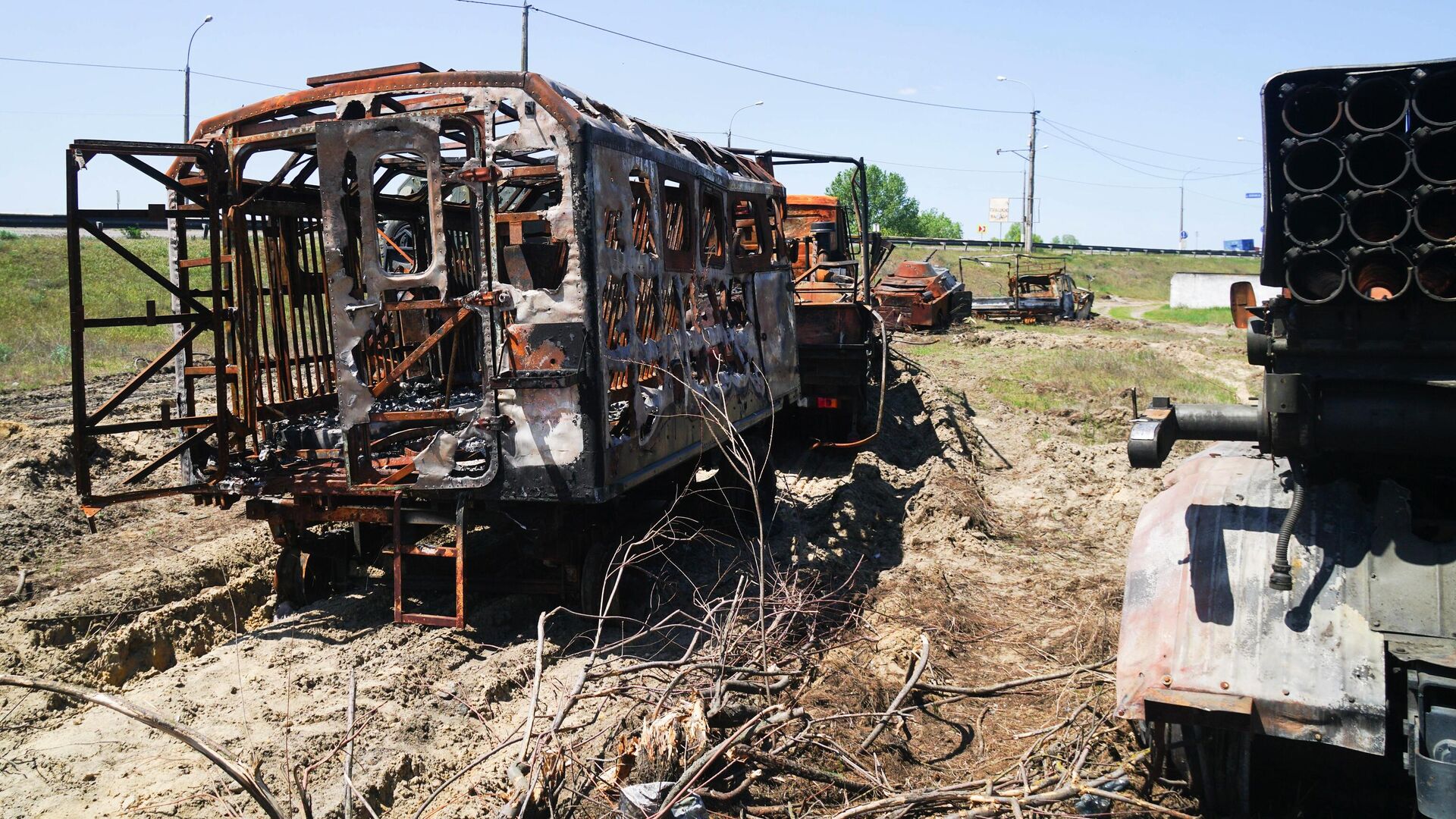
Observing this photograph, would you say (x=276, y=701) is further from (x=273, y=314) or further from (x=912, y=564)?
(x=912, y=564)

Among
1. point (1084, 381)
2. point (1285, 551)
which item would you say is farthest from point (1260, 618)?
point (1084, 381)

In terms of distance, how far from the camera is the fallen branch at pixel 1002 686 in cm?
561

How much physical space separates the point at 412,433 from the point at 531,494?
193 centimetres

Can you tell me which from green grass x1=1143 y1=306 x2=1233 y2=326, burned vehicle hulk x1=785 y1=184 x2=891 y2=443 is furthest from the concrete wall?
burned vehicle hulk x1=785 y1=184 x2=891 y2=443

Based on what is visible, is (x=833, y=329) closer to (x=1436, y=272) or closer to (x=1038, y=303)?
(x=1436, y=272)

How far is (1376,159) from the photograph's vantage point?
364 cm

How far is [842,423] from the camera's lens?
1323cm

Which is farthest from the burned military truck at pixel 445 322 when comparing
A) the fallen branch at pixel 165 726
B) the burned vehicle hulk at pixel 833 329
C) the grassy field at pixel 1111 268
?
the grassy field at pixel 1111 268

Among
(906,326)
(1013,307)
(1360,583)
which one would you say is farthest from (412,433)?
(1013,307)

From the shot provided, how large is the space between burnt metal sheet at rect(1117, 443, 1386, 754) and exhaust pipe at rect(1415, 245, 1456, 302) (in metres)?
0.91

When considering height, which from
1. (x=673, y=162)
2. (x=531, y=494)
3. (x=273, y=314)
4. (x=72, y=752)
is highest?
(x=673, y=162)

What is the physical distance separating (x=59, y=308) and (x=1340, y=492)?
2800 cm

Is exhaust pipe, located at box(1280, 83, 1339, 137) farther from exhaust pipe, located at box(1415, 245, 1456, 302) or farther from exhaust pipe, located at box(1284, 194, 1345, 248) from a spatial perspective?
exhaust pipe, located at box(1415, 245, 1456, 302)

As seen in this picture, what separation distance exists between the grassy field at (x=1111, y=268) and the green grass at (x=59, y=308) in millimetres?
29092
